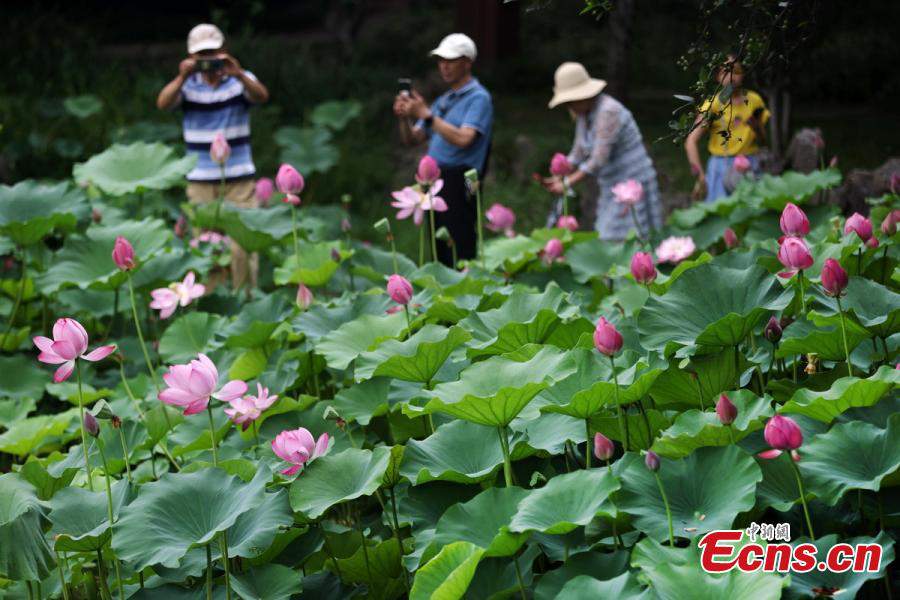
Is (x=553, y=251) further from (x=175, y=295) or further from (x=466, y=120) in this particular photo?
(x=466, y=120)

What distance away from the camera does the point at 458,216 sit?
466cm

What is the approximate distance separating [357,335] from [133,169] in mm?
2059

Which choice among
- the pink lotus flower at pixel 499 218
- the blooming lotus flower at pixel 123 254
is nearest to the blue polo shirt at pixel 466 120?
the pink lotus flower at pixel 499 218

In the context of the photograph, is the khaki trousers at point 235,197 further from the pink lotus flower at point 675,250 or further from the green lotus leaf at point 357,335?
the green lotus leaf at point 357,335

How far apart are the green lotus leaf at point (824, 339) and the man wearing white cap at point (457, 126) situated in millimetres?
2349

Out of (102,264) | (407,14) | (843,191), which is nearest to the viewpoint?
(102,264)

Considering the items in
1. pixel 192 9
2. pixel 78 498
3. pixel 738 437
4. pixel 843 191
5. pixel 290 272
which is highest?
pixel 738 437

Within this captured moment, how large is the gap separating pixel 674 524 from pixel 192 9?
13.0 m

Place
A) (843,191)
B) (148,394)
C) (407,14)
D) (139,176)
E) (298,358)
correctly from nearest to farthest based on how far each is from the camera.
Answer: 1. (298,358)
2. (148,394)
3. (139,176)
4. (843,191)
5. (407,14)

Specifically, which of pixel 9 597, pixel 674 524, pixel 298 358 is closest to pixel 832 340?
pixel 674 524

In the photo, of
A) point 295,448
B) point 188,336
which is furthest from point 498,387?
point 188,336

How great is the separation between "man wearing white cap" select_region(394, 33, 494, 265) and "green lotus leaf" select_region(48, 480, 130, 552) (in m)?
2.46

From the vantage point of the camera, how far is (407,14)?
11.5 m

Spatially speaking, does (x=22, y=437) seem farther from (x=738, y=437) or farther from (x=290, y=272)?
(x=738, y=437)
